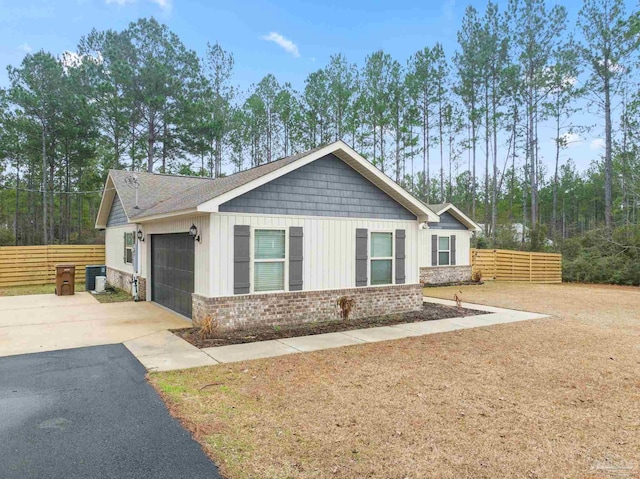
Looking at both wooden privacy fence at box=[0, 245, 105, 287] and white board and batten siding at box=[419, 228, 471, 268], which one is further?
white board and batten siding at box=[419, 228, 471, 268]

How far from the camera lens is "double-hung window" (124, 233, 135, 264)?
13.4 metres

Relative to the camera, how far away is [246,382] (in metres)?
5.16

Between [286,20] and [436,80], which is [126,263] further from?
[436,80]

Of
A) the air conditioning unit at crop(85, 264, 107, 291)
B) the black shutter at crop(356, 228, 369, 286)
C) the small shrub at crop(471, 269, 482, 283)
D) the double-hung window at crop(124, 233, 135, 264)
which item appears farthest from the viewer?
the small shrub at crop(471, 269, 482, 283)

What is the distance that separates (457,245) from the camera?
738 inches

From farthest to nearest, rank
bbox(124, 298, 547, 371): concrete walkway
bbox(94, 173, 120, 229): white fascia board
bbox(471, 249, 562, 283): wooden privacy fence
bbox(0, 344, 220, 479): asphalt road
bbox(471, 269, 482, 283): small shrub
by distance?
bbox(471, 249, 562, 283): wooden privacy fence, bbox(471, 269, 482, 283): small shrub, bbox(94, 173, 120, 229): white fascia board, bbox(124, 298, 547, 371): concrete walkway, bbox(0, 344, 220, 479): asphalt road

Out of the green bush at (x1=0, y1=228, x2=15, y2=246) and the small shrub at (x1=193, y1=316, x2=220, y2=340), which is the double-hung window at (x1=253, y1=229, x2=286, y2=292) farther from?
the green bush at (x1=0, y1=228, x2=15, y2=246)

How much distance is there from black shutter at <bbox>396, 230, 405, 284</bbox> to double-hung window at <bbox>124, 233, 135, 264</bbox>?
28.2 ft

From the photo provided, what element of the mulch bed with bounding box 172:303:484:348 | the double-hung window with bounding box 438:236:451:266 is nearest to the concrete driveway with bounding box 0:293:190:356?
the mulch bed with bounding box 172:303:484:348

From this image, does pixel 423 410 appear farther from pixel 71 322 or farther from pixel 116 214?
pixel 116 214

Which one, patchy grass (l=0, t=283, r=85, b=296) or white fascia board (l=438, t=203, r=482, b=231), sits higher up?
white fascia board (l=438, t=203, r=482, b=231)

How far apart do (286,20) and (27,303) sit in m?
16.0

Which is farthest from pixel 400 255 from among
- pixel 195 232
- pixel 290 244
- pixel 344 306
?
pixel 195 232

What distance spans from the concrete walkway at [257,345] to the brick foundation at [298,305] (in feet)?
3.01
